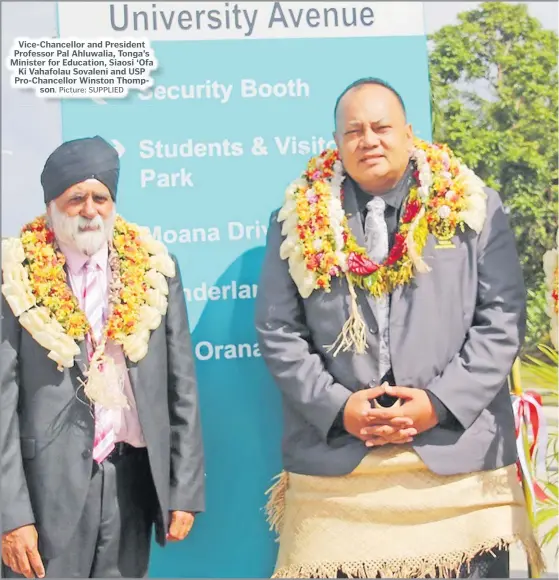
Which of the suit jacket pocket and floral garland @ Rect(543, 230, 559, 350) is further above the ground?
floral garland @ Rect(543, 230, 559, 350)

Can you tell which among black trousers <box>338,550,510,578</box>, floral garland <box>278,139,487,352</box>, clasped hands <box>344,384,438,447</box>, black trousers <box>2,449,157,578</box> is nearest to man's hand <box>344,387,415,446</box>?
clasped hands <box>344,384,438,447</box>

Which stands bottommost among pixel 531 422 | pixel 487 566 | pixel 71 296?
pixel 487 566

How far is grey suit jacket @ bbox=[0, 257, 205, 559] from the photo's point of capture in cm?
320

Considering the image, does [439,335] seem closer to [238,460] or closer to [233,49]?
A: [238,460]

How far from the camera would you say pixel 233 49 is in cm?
409

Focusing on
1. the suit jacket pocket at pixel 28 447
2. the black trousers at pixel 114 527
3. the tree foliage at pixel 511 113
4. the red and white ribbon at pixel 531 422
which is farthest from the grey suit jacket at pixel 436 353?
the tree foliage at pixel 511 113

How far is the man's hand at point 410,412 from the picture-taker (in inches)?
126

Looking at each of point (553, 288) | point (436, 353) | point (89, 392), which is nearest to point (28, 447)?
point (89, 392)

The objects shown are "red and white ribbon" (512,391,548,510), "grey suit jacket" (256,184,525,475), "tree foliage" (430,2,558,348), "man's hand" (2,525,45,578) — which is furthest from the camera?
"tree foliage" (430,2,558,348)

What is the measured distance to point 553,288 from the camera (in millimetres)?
3260

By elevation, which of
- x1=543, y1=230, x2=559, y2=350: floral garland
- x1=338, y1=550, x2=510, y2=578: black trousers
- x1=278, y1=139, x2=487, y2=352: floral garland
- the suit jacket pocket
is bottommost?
x1=338, y1=550, x2=510, y2=578: black trousers

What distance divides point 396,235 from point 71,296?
1280 mm

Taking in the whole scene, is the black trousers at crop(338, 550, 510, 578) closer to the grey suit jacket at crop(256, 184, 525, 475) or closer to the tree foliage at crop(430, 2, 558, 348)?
the grey suit jacket at crop(256, 184, 525, 475)

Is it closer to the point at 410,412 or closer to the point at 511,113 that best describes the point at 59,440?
the point at 410,412
